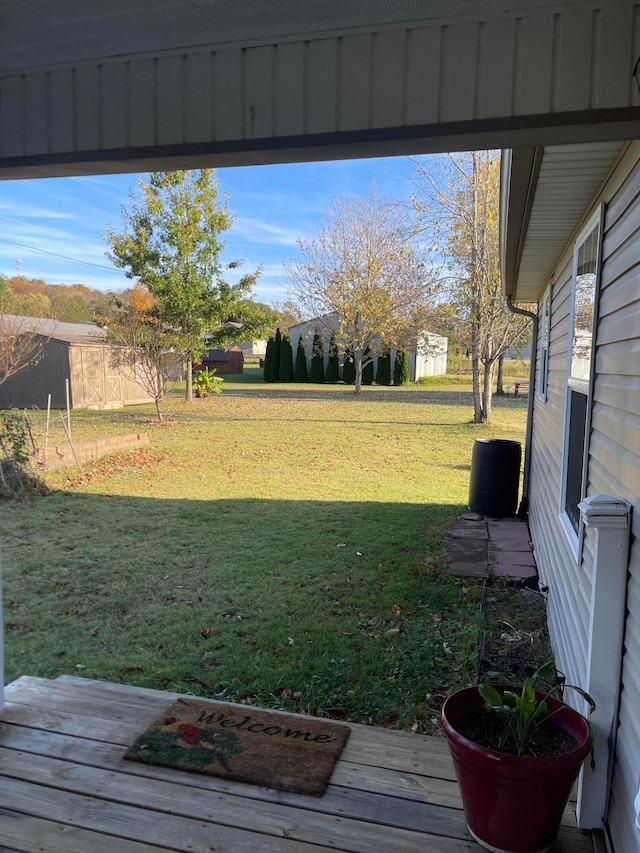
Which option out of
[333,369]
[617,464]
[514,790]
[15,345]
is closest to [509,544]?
[617,464]

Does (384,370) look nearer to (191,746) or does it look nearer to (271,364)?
(271,364)

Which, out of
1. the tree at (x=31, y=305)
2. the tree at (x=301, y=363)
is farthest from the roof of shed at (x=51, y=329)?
the tree at (x=301, y=363)

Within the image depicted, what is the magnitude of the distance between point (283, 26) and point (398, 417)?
553 inches

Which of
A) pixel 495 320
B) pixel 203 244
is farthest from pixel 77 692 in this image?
pixel 203 244

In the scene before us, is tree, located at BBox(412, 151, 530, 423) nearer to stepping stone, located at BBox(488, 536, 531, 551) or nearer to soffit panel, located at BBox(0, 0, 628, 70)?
stepping stone, located at BBox(488, 536, 531, 551)

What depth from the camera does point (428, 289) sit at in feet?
46.9

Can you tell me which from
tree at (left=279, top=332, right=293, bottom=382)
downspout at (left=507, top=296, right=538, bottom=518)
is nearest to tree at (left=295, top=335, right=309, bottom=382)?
tree at (left=279, top=332, right=293, bottom=382)

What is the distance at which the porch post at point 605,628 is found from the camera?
172 cm

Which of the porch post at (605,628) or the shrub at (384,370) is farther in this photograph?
the shrub at (384,370)

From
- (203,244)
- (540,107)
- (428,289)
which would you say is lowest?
(540,107)

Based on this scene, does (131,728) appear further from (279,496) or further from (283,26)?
(279,496)

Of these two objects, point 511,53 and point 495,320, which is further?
point 495,320

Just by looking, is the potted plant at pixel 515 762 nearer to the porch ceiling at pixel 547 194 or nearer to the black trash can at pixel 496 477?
the porch ceiling at pixel 547 194

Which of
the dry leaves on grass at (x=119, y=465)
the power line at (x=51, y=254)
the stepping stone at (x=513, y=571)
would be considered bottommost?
the stepping stone at (x=513, y=571)
